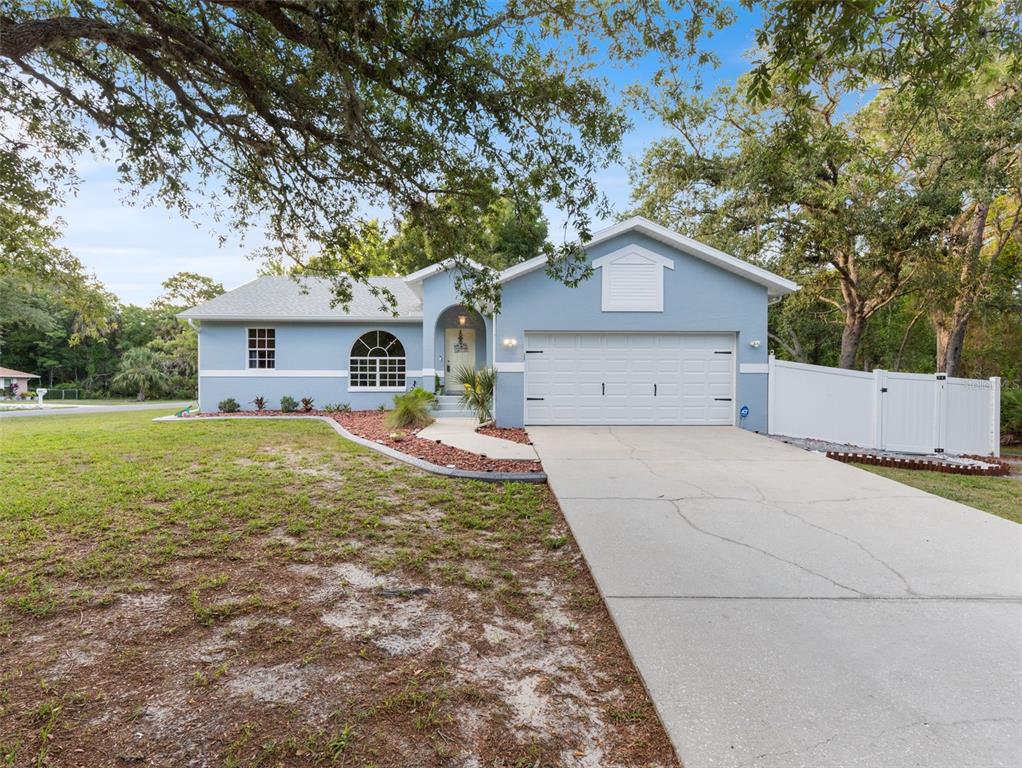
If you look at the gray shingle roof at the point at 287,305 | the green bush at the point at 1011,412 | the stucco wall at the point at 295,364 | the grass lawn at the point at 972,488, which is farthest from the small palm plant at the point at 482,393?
the green bush at the point at 1011,412

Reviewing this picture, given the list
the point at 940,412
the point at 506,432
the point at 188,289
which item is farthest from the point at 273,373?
the point at 188,289

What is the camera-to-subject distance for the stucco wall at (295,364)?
1521cm

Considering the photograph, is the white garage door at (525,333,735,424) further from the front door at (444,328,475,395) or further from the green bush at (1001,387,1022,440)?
the green bush at (1001,387,1022,440)

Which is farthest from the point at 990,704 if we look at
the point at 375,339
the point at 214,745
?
the point at 375,339

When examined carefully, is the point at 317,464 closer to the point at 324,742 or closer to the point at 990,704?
the point at 324,742

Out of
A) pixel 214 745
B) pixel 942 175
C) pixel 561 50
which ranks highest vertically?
pixel 942 175

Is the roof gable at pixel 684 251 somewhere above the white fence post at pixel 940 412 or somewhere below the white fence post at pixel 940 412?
above

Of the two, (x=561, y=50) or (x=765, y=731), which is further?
(x=561, y=50)

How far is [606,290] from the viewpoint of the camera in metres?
11.6

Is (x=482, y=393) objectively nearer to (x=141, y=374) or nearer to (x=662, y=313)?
(x=662, y=313)

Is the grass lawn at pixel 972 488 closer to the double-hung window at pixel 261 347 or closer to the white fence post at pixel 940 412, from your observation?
the white fence post at pixel 940 412

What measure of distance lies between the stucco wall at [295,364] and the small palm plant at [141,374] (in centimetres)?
2041

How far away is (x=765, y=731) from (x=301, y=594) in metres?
2.87

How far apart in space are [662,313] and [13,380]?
1818 inches
